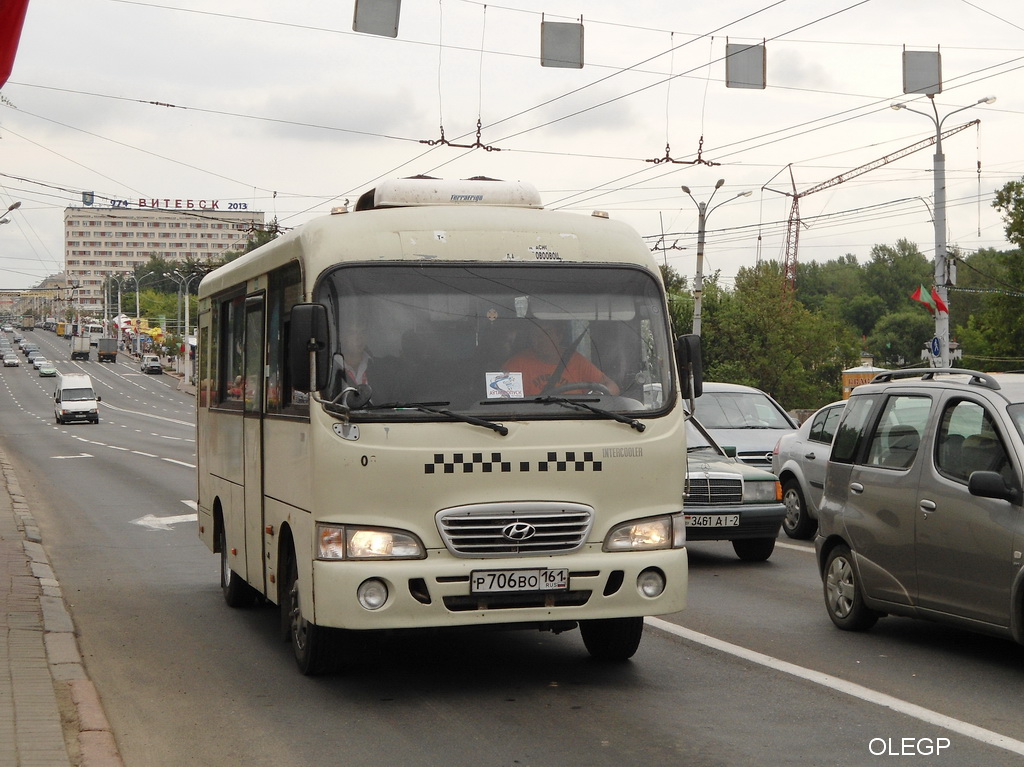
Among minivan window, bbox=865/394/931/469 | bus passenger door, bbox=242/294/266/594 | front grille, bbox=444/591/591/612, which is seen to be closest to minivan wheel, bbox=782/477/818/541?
minivan window, bbox=865/394/931/469

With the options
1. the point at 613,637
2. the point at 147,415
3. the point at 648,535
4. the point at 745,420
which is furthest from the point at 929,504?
the point at 147,415

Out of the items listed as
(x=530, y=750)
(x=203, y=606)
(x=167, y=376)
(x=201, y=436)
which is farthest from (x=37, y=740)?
(x=167, y=376)

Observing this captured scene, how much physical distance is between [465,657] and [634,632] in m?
1.13

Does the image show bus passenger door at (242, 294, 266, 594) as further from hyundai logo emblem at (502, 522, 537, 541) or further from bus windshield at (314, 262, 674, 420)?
hyundai logo emblem at (502, 522, 537, 541)

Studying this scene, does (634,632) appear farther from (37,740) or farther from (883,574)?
(37,740)

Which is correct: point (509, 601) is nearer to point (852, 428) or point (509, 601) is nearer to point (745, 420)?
point (852, 428)

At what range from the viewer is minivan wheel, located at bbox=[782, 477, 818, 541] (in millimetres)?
15719

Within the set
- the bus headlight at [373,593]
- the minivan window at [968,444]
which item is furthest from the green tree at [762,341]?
the bus headlight at [373,593]

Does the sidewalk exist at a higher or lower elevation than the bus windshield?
lower

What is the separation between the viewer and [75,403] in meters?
67.4

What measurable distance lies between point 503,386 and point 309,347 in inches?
41.4

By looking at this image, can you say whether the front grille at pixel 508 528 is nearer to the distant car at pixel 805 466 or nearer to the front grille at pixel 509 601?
the front grille at pixel 509 601

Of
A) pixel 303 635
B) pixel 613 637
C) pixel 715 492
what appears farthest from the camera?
pixel 715 492

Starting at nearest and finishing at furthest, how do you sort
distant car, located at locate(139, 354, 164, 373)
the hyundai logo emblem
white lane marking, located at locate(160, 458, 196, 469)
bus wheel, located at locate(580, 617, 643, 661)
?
1. the hyundai logo emblem
2. bus wheel, located at locate(580, 617, 643, 661)
3. white lane marking, located at locate(160, 458, 196, 469)
4. distant car, located at locate(139, 354, 164, 373)
